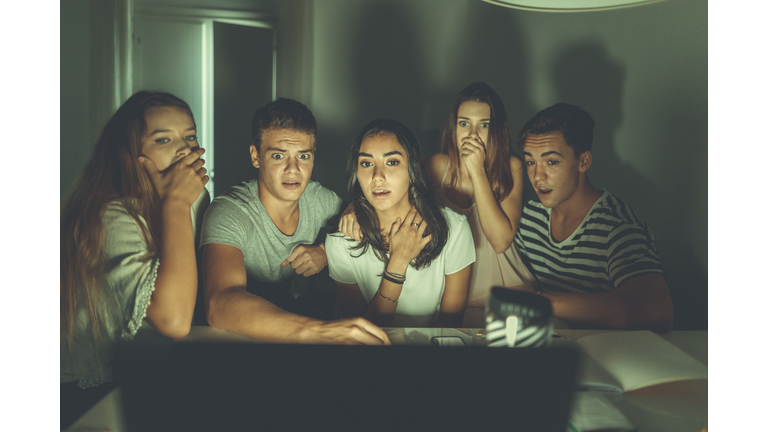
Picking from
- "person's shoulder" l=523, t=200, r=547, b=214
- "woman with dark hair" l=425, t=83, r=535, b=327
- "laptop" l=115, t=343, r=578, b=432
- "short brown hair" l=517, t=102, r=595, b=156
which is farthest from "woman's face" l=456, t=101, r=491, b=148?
"laptop" l=115, t=343, r=578, b=432

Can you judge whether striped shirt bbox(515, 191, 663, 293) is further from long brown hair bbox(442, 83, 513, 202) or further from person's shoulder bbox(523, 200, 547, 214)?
long brown hair bbox(442, 83, 513, 202)

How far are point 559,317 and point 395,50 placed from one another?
1.00m

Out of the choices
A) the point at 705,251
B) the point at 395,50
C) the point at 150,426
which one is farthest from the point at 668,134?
the point at 150,426

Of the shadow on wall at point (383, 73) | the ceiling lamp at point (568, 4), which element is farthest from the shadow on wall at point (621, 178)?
the shadow on wall at point (383, 73)

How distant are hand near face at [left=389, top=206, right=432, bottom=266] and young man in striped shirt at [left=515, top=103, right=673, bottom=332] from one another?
1.13ft

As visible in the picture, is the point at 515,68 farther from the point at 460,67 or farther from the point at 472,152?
the point at 472,152

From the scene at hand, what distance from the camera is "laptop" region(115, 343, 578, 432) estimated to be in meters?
0.96

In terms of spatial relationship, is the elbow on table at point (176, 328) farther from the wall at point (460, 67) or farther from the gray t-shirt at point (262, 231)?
the wall at point (460, 67)

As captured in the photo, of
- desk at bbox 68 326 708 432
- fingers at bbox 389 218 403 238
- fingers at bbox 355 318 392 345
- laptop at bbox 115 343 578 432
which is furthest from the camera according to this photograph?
fingers at bbox 389 218 403 238

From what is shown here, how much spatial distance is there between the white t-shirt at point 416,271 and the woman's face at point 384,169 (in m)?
0.17

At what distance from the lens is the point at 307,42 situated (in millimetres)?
1425

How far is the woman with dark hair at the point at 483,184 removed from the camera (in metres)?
1.44

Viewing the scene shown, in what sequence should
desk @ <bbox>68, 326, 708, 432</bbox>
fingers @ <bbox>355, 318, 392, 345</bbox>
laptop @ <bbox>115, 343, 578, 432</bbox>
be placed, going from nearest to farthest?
laptop @ <bbox>115, 343, 578, 432</bbox> → desk @ <bbox>68, 326, 708, 432</bbox> → fingers @ <bbox>355, 318, 392, 345</bbox>

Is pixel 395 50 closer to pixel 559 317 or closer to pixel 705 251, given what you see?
pixel 559 317
